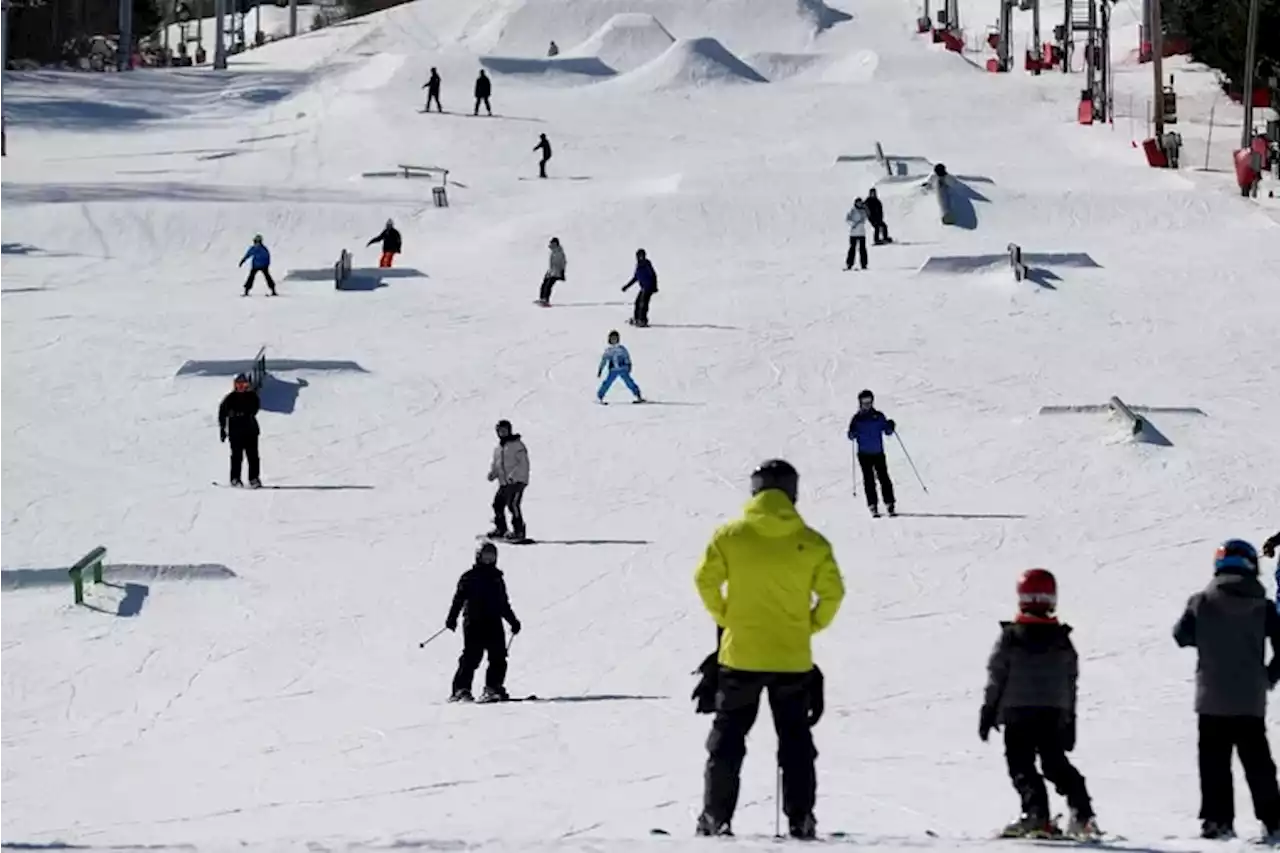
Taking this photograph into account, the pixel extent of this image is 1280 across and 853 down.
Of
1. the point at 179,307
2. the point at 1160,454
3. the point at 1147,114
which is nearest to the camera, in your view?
the point at 1160,454

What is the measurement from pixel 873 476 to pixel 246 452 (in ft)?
18.9

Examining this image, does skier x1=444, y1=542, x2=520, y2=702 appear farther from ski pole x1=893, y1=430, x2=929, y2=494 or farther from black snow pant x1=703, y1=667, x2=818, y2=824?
ski pole x1=893, y1=430, x2=929, y2=494

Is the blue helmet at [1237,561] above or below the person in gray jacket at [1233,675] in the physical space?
above

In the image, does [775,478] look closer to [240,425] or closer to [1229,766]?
[1229,766]

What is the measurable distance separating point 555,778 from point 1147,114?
4656cm

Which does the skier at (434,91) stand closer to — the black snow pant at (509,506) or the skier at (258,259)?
the skier at (258,259)

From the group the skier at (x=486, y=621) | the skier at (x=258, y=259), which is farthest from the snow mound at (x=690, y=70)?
the skier at (x=486, y=621)

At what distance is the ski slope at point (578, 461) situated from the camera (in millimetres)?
11945

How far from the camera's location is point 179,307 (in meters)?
31.8

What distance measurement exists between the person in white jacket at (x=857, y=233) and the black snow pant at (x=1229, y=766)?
79.9 ft

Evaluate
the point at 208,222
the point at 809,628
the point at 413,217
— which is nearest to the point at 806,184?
the point at 413,217

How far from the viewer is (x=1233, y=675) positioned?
8.91 metres

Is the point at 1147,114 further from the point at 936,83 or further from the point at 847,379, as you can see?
the point at 847,379

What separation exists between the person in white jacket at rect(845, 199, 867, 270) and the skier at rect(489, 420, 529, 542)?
47.4ft
